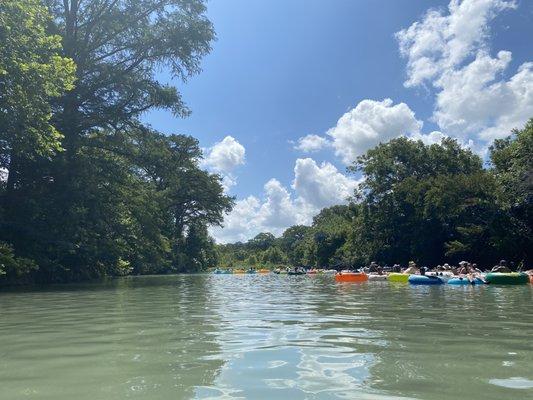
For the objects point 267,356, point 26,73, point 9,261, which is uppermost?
point 26,73

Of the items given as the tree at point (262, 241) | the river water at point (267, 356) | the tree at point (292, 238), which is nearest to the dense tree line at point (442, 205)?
the river water at point (267, 356)

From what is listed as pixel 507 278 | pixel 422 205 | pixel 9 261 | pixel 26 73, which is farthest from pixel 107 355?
pixel 422 205

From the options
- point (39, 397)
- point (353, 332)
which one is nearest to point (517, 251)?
point (353, 332)

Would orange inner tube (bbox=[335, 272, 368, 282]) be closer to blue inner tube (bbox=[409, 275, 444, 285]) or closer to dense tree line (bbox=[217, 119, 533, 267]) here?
blue inner tube (bbox=[409, 275, 444, 285])

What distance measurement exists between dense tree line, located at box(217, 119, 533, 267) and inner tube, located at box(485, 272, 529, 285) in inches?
499

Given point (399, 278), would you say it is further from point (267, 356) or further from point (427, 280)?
point (267, 356)

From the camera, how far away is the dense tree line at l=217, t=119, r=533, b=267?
108 ft

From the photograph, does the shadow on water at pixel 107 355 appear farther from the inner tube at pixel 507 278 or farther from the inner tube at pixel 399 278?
the inner tube at pixel 399 278

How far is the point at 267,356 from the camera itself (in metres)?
5.09

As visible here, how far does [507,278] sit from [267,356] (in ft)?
59.1

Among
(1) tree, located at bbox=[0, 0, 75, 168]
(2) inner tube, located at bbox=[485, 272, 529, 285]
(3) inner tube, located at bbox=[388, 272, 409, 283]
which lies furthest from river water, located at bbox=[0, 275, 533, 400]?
(3) inner tube, located at bbox=[388, 272, 409, 283]

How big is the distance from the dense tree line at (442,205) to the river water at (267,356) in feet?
87.6

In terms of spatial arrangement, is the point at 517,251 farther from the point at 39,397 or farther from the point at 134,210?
the point at 39,397

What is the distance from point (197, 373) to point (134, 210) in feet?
86.7
